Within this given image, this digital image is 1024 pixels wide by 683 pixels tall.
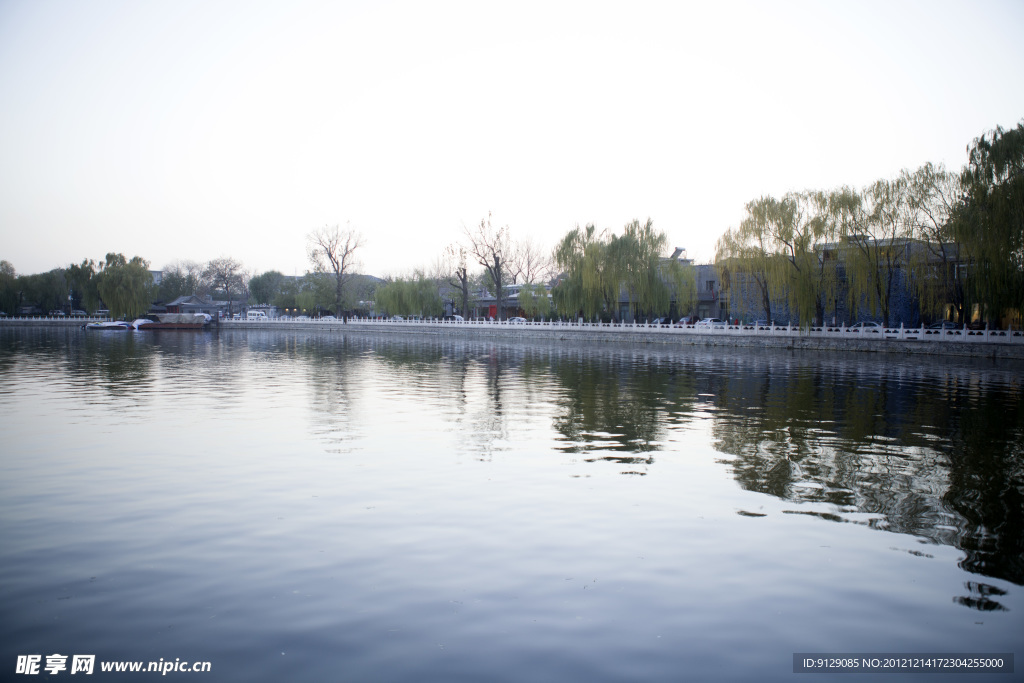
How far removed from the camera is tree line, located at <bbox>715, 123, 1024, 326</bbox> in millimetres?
24656

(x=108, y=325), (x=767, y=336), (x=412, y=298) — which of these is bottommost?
(x=767, y=336)

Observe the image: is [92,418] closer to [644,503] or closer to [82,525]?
[82,525]

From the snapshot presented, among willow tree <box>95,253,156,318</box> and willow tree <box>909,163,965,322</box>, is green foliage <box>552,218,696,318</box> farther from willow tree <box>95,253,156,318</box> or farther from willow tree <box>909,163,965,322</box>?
willow tree <box>95,253,156,318</box>

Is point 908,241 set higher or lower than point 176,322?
higher

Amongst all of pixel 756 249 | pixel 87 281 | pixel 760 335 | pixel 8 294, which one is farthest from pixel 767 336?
pixel 8 294

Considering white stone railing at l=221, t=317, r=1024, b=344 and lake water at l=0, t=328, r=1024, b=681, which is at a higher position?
white stone railing at l=221, t=317, r=1024, b=344

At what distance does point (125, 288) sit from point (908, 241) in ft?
192

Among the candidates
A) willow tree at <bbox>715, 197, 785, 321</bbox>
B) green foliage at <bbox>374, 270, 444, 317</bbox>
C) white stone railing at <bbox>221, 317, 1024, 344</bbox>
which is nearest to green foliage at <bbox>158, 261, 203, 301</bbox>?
green foliage at <bbox>374, 270, 444, 317</bbox>

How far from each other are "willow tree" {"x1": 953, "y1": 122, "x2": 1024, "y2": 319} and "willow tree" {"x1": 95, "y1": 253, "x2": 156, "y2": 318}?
59702 millimetres

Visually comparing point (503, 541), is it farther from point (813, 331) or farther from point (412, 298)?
point (412, 298)

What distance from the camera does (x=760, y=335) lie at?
115 ft

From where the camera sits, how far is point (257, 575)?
172 inches

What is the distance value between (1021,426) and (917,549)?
294 inches

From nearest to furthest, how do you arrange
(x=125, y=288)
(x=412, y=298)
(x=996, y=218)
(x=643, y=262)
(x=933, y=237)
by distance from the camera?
(x=996, y=218) → (x=933, y=237) → (x=643, y=262) → (x=125, y=288) → (x=412, y=298)
